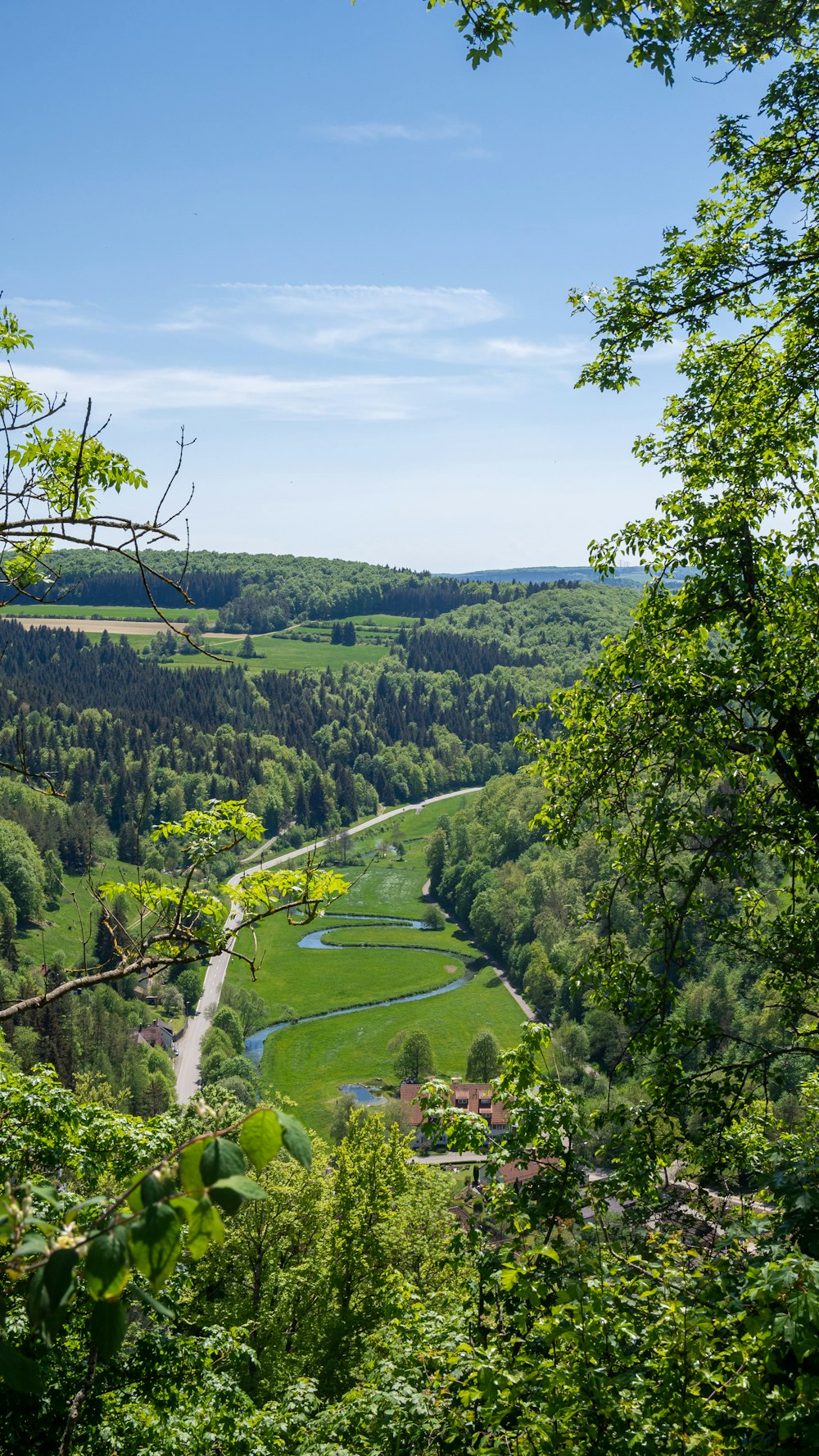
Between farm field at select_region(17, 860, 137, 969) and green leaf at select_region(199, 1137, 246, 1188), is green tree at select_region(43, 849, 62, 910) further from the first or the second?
green leaf at select_region(199, 1137, 246, 1188)

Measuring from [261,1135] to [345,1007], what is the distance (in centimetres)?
10423

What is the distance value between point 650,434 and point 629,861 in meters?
4.88

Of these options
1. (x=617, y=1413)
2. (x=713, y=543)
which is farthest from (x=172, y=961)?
(x=713, y=543)

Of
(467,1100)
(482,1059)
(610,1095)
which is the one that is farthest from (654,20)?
(482,1059)

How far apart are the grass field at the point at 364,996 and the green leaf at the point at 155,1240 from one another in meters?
66.2

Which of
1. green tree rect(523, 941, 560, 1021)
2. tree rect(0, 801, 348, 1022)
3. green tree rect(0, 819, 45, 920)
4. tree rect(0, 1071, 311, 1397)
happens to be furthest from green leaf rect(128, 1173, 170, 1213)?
green tree rect(0, 819, 45, 920)

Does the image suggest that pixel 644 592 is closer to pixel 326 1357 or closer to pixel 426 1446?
pixel 426 1446

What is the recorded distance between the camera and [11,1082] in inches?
535

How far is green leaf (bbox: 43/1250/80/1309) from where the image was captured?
2012mm

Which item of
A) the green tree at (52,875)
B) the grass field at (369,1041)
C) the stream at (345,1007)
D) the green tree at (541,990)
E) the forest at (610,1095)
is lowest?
the stream at (345,1007)

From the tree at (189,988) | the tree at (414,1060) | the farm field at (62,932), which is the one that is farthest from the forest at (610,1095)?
the tree at (189,988)

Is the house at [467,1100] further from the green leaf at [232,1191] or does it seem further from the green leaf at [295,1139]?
the green leaf at [232,1191]

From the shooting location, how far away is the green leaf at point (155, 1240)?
2117 millimetres

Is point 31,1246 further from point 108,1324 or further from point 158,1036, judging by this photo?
point 158,1036
